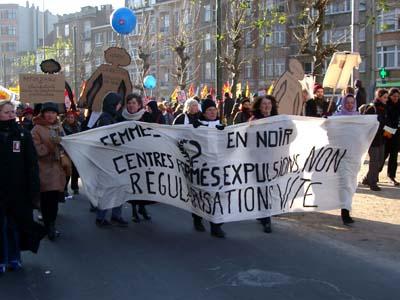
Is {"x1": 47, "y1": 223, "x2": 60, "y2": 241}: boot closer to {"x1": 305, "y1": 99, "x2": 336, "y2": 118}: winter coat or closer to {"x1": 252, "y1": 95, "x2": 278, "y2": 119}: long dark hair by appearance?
{"x1": 252, "y1": 95, "x2": 278, "y2": 119}: long dark hair

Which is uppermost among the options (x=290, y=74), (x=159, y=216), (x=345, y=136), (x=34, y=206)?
(x=290, y=74)

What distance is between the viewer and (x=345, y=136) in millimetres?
8047

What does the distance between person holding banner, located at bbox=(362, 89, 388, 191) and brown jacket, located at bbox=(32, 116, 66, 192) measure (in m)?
6.21

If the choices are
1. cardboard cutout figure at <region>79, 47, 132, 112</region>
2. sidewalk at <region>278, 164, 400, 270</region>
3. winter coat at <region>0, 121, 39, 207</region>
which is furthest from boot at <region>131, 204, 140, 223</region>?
cardboard cutout figure at <region>79, 47, 132, 112</region>

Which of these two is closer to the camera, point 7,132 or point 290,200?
point 7,132

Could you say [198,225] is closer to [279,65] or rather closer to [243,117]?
[243,117]

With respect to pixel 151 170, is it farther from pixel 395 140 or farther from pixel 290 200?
pixel 395 140

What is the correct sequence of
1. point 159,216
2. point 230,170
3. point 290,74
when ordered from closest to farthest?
point 230,170
point 159,216
point 290,74

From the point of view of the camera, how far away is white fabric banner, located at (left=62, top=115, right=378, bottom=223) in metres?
7.53

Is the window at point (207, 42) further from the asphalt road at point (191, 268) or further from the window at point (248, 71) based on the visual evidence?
the asphalt road at point (191, 268)

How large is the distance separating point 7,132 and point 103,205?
2033 millimetres

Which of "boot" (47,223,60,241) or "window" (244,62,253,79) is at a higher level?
"window" (244,62,253,79)

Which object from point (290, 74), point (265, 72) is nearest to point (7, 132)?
point (290, 74)

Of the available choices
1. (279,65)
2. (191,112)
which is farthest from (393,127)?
(279,65)
